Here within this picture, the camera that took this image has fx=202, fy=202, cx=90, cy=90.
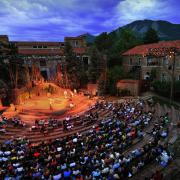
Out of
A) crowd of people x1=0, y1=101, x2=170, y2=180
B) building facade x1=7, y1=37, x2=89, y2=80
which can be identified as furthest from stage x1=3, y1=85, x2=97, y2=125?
building facade x1=7, y1=37, x2=89, y2=80

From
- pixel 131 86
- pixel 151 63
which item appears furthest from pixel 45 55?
pixel 151 63

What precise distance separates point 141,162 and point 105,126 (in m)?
7.35

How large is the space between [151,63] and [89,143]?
29.9 metres

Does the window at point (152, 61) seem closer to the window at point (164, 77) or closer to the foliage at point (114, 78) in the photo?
the window at point (164, 77)

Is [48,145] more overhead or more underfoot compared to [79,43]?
more underfoot

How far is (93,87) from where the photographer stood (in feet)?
140

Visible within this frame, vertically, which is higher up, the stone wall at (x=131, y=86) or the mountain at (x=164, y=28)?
the mountain at (x=164, y=28)

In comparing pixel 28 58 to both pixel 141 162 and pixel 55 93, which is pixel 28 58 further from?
→ pixel 141 162

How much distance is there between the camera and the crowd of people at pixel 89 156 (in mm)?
14430

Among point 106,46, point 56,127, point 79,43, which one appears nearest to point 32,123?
point 56,127

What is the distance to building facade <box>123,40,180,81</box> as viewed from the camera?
3928cm

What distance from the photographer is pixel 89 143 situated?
1877 centimetres

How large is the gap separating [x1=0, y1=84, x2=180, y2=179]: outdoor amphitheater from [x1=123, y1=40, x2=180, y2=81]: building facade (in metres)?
11.9

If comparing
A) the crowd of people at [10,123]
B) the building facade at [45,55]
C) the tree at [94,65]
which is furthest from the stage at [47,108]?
the building facade at [45,55]
